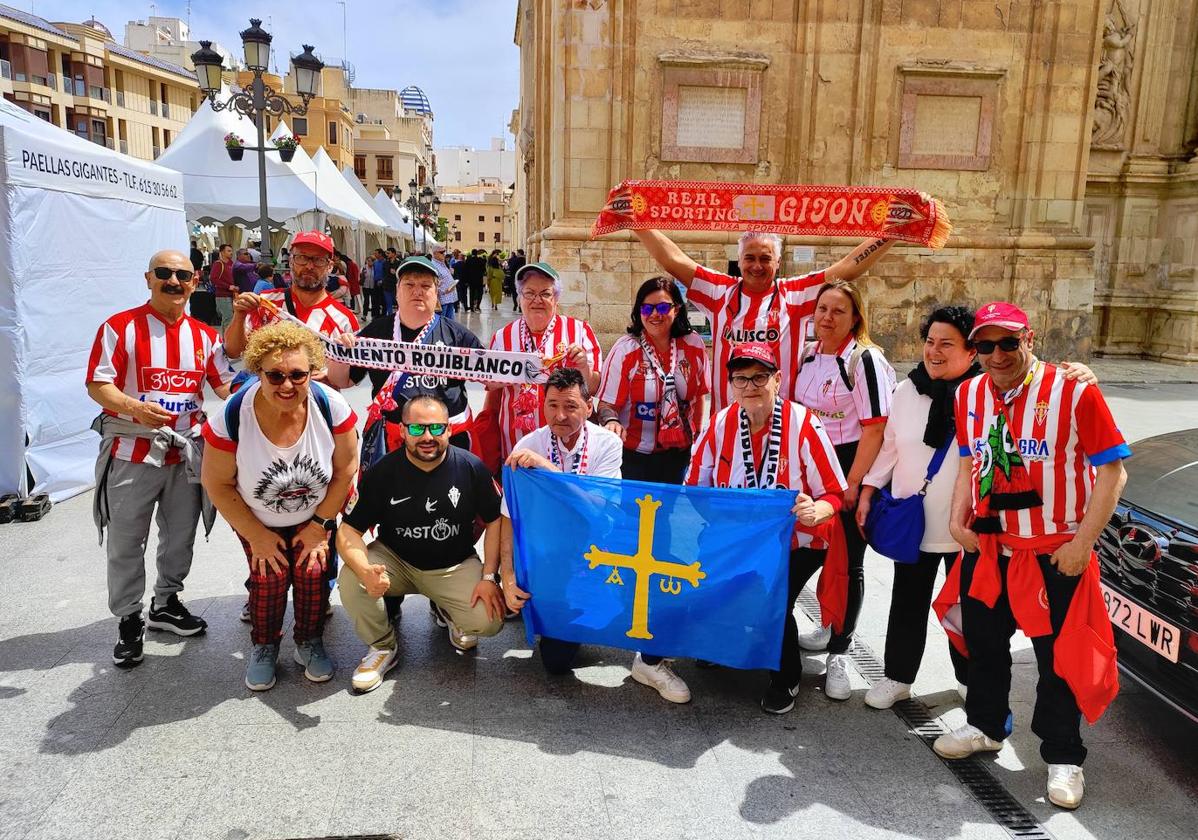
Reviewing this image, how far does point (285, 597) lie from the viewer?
4086 millimetres

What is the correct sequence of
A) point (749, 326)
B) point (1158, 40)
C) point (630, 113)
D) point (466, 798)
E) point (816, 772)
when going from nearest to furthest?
1. point (466, 798)
2. point (816, 772)
3. point (749, 326)
4. point (630, 113)
5. point (1158, 40)

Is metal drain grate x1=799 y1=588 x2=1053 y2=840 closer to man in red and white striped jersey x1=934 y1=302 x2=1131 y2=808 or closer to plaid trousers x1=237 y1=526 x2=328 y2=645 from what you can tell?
man in red and white striped jersey x1=934 y1=302 x2=1131 y2=808

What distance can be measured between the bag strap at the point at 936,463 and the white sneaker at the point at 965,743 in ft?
3.21

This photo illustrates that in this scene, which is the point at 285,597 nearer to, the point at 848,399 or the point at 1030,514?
the point at 848,399

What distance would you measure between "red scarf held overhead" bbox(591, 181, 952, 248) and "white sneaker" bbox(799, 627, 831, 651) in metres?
2.24

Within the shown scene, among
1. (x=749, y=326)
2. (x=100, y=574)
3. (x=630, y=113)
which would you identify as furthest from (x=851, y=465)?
(x=630, y=113)

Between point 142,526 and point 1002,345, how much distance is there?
13.2ft

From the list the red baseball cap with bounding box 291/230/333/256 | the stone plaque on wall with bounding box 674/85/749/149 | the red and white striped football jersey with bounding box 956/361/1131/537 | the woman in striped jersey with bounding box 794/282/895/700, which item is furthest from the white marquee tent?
the stone plaque on wall with bounding box 674/85/749/149

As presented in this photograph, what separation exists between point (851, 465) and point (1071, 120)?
13135 mm

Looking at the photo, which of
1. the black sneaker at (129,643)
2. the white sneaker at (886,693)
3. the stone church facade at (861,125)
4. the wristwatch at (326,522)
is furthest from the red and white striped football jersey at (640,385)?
the stone church facade at (861,125)

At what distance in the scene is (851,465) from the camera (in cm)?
419

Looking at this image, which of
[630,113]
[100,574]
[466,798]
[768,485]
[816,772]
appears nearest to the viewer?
[466,798]

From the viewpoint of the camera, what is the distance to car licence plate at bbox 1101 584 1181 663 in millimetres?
3123

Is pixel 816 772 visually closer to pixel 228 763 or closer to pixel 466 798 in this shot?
pixel 466 798
